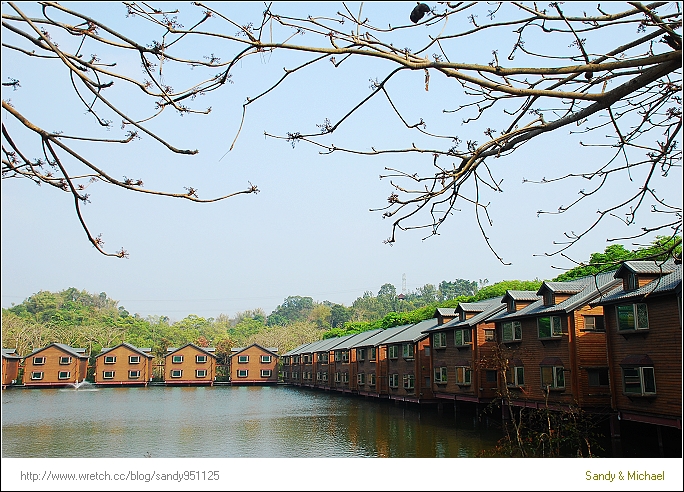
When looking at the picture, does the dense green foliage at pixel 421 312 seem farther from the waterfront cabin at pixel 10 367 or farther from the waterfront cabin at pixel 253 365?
the waterfront cabin at pixel 10 367

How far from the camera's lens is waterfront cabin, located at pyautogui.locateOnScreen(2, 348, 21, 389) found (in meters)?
24.4

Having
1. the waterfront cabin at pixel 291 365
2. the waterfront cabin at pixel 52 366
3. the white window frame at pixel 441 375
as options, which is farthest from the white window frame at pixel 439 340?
the waterfront cabin at pixel 52 366

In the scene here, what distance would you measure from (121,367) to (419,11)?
102 ft

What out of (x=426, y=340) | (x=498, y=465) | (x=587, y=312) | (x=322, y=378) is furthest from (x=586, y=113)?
(x=322, y=378)

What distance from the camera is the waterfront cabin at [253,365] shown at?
1339 inches

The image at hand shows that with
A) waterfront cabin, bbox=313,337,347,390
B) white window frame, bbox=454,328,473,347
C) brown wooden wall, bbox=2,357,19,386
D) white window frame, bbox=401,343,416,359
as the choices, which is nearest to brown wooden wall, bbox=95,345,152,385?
brown wooden wall, bbox=2,357,19,386

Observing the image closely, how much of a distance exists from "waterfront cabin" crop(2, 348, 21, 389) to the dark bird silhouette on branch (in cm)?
2503

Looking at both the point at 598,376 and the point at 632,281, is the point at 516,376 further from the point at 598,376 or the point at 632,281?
the point at 632,281

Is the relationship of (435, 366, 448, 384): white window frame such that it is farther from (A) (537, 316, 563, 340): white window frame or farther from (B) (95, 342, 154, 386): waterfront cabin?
(B) (95, 342, 154, 386): waterfront cabin

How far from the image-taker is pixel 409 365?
19.0 m

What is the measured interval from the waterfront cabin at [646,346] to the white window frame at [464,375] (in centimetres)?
506

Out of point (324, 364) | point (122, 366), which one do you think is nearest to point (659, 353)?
point (324, 364)

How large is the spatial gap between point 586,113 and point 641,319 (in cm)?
778

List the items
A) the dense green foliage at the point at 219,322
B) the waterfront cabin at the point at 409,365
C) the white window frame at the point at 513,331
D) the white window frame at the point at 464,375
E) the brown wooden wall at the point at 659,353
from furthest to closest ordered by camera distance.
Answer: the waterfront cabin at the point at 409,365, the dense green foliage at the point at 219,322, the white window frame at the point at 464,375, the white window frame at the point at 513,331, the brown wooden wall at the point at 659,353
